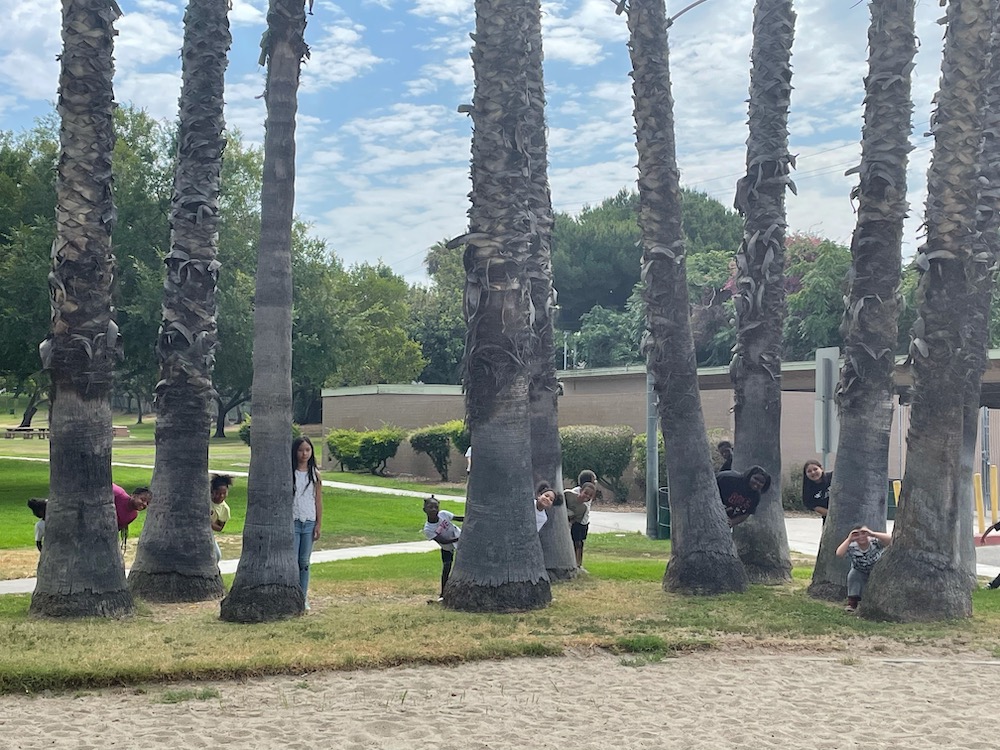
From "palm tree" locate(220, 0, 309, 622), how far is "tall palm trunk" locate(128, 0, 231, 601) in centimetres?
134

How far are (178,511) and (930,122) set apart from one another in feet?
25.5

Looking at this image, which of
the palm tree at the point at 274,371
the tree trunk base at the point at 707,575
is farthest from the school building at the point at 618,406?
the palm tree at the point at 274,371

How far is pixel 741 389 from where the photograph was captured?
12594 mm

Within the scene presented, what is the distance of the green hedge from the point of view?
36.0 metres

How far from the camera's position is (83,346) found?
31.6 feet

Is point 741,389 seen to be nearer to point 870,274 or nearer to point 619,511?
point 870,274

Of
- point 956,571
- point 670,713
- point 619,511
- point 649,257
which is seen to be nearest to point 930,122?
point 649,257

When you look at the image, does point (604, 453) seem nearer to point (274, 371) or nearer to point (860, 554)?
point (860, 554)

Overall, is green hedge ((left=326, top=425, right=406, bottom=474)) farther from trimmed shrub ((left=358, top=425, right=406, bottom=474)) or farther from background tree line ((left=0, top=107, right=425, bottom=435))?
background tree line ((left=0, top=107, right=425, bottom=435))

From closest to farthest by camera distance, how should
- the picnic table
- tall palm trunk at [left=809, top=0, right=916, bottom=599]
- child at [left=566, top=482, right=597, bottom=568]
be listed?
tall palm trunk at [left=809, top=0, right=916, bottom=599], child at [left=566, top=482, right=597, bottom=568], the picnic table

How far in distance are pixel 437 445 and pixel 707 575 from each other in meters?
22.7

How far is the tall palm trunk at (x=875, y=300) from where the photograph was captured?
10.7 metres

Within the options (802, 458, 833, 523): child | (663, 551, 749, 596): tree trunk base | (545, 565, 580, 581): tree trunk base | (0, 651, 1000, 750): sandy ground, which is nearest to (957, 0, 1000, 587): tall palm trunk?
(802, 458, 833, 523): child

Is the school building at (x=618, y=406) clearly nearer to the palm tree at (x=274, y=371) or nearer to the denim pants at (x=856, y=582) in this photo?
the denim pants at (x=856, y=582)
